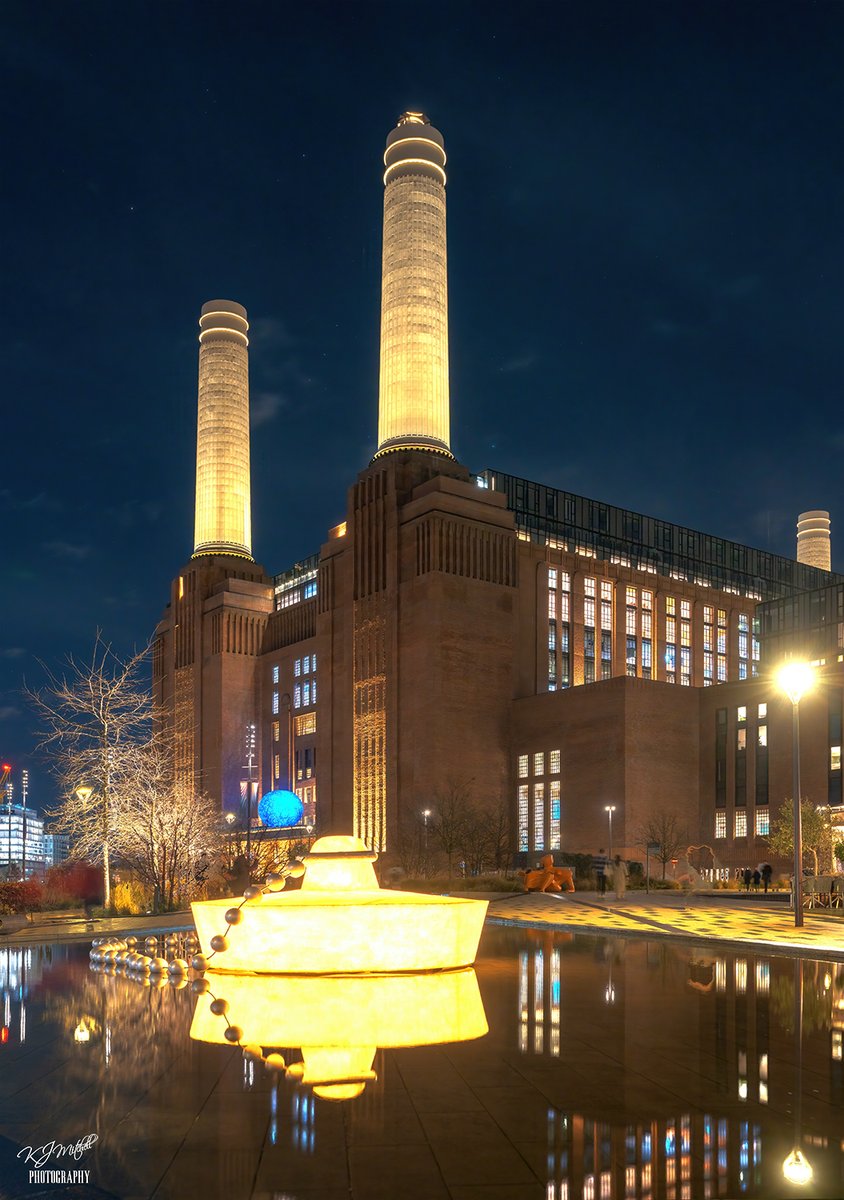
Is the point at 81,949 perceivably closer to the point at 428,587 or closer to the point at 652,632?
the point at 428,587

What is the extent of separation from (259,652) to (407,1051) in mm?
94631

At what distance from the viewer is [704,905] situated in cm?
3803

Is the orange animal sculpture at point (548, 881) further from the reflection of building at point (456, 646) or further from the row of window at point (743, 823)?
the row of window at point (743, 823)

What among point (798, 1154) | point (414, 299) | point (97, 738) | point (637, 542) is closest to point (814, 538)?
point (637, 542)

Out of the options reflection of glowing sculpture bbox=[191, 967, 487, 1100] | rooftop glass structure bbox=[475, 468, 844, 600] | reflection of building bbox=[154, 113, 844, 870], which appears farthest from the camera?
rooftop glass structure bbox=[475, 468, 844, 600]

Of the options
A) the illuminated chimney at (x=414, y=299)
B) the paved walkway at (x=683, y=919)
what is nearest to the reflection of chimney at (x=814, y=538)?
the illuminated chimney at (x=414, y=299)

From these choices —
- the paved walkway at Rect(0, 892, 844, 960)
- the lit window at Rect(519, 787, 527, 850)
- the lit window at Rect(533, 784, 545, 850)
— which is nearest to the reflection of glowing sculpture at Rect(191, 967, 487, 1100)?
the paved walkway at Rect(0, 892, 844, 960)

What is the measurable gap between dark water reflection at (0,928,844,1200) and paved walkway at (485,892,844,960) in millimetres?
10255

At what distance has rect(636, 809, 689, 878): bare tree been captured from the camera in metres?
67.8

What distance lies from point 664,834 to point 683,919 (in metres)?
38.9

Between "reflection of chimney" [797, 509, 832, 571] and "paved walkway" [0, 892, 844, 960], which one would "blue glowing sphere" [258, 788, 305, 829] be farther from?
"reflection of chimney" [797, 509, 832, 571]

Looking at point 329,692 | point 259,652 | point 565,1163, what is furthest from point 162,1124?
point 259,652

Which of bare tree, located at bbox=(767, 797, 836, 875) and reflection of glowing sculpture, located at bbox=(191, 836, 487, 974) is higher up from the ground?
reflection of glowing sculpture, located at bbox=(191, 836, 487, 974)

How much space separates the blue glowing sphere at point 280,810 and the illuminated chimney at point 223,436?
33.0 metres
